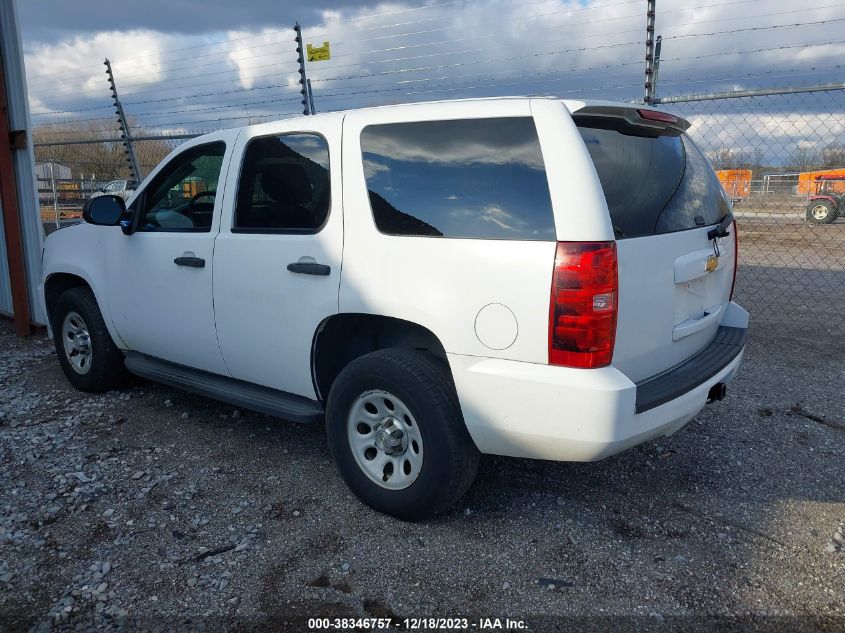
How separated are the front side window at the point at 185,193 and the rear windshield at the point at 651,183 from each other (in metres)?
2.28

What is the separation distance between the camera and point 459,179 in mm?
2973

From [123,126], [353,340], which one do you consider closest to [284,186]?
[353,340]

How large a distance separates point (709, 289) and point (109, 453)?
3565mm

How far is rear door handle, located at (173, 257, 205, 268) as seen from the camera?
391cm

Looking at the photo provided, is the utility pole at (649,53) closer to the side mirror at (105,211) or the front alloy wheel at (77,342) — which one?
the side mirror at (105,211)

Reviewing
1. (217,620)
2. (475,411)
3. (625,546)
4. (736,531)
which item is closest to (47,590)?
(217,620)

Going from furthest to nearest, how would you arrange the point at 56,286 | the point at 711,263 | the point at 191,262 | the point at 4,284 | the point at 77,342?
the point at 4,284 < the point at 56,286 < the point at 77,342 < the point at 191,262 < the point at 711,263

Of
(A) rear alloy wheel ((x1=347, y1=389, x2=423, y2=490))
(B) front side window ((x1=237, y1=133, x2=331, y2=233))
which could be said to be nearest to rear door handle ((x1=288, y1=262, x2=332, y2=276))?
(B) front side window ((x1=237, y1=133, x2=331, y2=233))

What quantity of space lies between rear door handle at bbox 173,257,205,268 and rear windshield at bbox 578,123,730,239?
230 cm

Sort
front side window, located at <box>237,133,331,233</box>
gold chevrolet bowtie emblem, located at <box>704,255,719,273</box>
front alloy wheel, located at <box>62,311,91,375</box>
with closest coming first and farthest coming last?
gold chevrolet bowtie emblem, located at <box>704,255,719,273</box>
front side window, located at <box>237,133,331,233</box>
front alloy wheel, located at <box>62,311,91,375</box>

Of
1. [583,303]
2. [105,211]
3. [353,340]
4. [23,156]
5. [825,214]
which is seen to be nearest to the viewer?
[583,303]

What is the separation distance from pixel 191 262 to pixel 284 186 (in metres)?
0.79

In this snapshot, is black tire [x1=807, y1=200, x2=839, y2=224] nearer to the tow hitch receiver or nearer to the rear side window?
the tow hitch receiver

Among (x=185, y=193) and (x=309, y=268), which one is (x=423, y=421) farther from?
(x=185, y=193)
